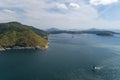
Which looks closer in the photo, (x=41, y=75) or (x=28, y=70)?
(x=41, y=75)

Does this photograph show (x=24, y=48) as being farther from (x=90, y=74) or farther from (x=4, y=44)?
(x=90, y=74)

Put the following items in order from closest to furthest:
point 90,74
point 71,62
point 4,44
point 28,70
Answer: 1. point 90,74
2. point 28,70
3. point 71,62
4. point 4,44

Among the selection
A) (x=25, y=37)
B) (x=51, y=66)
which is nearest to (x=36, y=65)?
(x=51, y=66)

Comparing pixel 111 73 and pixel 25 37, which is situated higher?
pixel 25 37

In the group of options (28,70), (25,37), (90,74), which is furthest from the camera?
(25,37)

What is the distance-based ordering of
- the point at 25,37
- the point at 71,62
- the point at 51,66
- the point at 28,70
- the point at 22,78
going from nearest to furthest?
the point at 22,78 → the point at 28,70 → the point at 51,66 → the point at 71,62 → the point at 25,37

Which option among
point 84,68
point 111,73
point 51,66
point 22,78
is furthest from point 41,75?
point 111,73

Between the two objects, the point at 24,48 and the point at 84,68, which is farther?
the point at 24,48

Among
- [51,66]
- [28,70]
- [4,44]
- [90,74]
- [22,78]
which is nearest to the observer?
[22,78]

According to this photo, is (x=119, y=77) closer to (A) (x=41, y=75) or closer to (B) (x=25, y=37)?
(A) (x=41, y=75)
